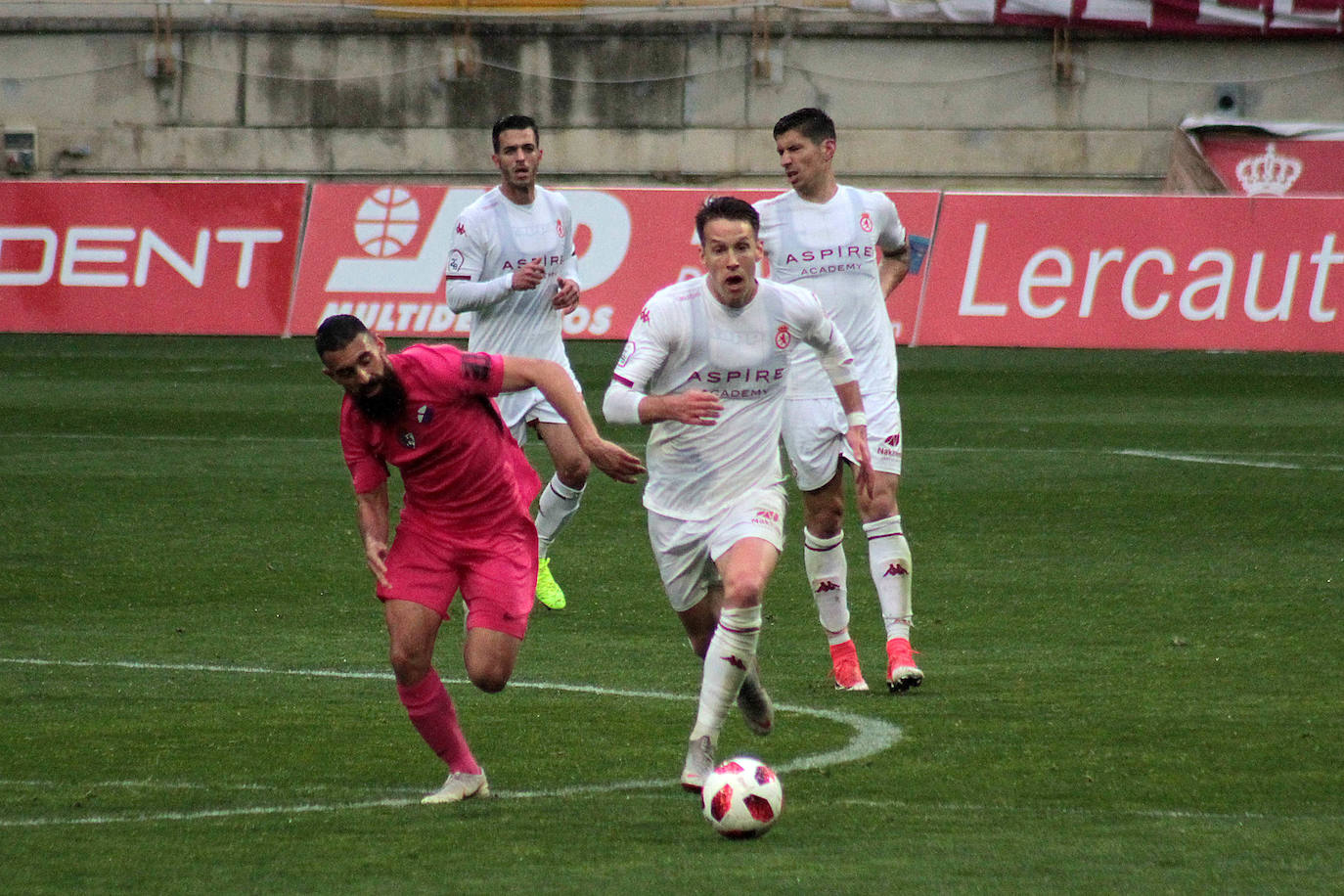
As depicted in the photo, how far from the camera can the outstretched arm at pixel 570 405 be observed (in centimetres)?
604

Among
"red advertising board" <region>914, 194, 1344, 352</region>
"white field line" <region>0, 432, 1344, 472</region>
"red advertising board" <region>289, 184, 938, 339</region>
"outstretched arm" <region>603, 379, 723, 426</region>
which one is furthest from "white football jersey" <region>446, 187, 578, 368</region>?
"red advertising board" <region>914, 194, 1344, 352</region>

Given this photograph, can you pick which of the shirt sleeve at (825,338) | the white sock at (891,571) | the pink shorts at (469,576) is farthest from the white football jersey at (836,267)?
the pink shorts at (469,576)

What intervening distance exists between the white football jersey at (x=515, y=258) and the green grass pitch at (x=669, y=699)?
119 cm

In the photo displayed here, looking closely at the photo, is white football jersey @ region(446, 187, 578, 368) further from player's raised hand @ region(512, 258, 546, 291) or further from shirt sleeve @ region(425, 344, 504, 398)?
shirt sleeve @ region(425, 344, 504, 398)

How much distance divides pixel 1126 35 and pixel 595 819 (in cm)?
2425

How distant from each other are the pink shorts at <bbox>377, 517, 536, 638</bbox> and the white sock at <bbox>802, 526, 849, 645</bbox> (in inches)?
76.8

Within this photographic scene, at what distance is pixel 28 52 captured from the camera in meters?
29.7

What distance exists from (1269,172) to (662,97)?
787 cm

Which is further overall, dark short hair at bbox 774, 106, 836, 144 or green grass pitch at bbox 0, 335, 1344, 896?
dark short hair at bbox 774, 106, 836, 144

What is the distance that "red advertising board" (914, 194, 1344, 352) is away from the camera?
2033cm

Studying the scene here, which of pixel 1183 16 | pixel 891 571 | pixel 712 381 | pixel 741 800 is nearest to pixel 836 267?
pixel 891 571

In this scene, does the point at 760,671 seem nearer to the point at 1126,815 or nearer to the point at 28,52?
the point at 1126,815

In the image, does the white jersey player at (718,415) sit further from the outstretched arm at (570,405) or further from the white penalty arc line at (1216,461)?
the white penalty arc line at (1216,461)

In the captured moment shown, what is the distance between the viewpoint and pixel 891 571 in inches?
318
